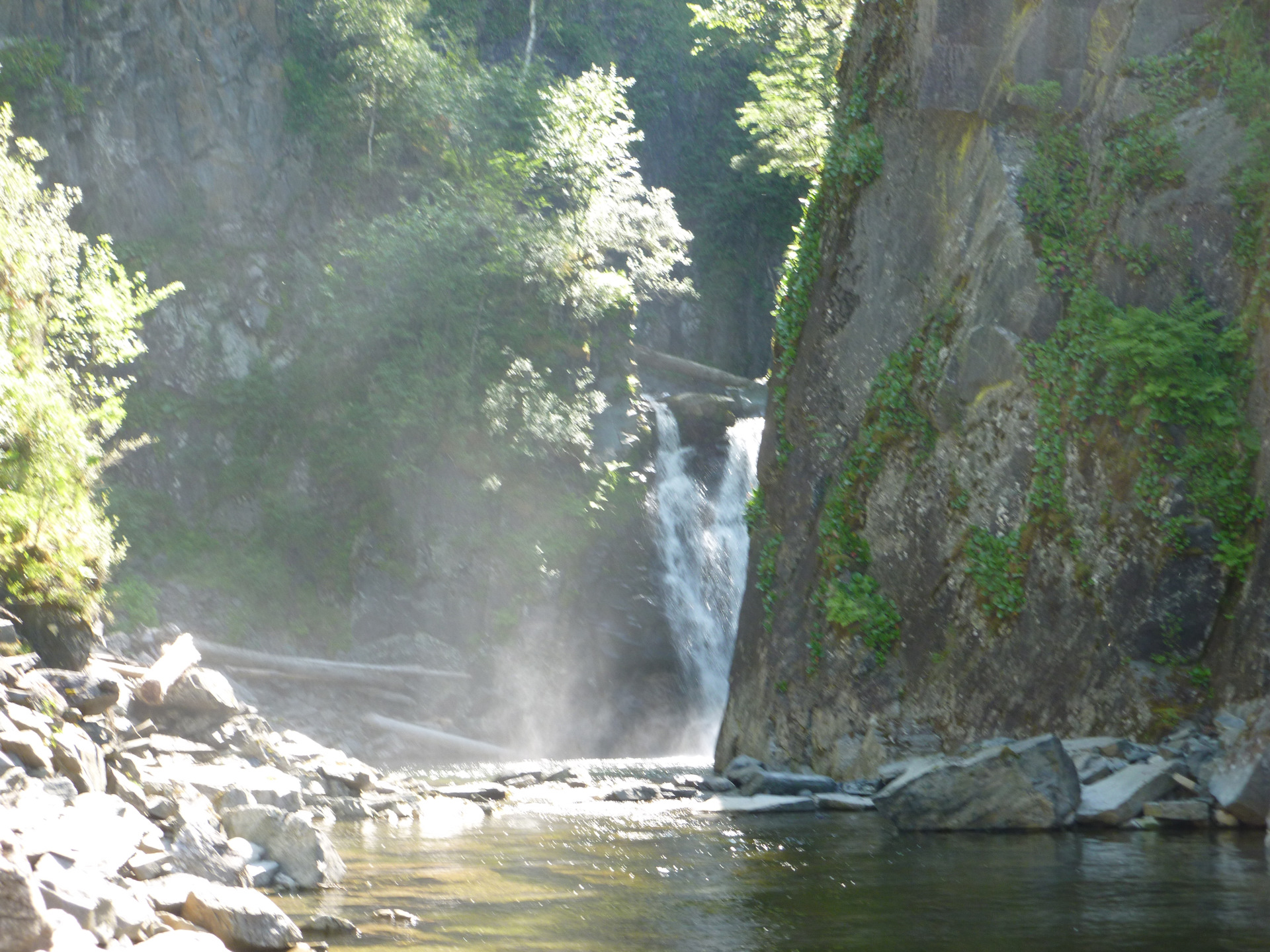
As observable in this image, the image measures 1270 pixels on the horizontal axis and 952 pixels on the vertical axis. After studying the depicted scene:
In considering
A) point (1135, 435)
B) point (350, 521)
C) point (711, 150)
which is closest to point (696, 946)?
point (1135, 435)

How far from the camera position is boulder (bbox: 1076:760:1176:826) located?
10398mm

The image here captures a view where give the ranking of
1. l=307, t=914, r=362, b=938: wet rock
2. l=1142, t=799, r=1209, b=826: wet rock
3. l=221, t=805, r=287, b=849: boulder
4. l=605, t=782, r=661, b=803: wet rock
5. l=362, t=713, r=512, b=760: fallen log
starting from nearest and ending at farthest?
l=307, t=914, r=362, b=938: wet rock < l=221, t=805, r=287, b=849: boulder < l=1142, t=799, r=1209, b=826: wet rock < l=605, t=782, r=661, b=803: wet rock < l=362, t=713, r=512, b=760: fallen log

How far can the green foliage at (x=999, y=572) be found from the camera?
13742 mm

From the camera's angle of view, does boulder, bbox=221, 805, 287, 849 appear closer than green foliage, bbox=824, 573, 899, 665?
Yes

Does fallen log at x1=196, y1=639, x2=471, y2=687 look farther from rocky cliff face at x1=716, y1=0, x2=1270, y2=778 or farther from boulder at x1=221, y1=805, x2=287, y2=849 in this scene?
boulder at x1=221, y1=805, x2=287, y2=849

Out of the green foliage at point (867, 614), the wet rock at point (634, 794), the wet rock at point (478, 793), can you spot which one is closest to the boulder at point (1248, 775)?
the green foliage at point (867, 614)

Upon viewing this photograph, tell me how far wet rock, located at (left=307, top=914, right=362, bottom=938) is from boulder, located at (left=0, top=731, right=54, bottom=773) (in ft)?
8.51

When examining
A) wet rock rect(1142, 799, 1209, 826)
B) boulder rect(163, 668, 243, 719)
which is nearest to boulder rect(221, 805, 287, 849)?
boulder rect(163, 668, 243, 719)

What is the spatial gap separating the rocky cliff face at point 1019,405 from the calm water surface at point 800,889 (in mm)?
3367

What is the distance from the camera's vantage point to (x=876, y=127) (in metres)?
17.7

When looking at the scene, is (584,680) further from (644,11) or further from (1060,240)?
(644,11)

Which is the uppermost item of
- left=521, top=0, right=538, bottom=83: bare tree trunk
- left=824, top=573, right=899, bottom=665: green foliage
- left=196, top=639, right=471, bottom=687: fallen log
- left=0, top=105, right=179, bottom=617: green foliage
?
left=521, top=0, right=538, bottom=83: bare tree trunk

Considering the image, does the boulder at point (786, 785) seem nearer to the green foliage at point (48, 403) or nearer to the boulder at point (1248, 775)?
the boulder at point (1248, 775)

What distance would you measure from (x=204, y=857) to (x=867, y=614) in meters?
9.67
